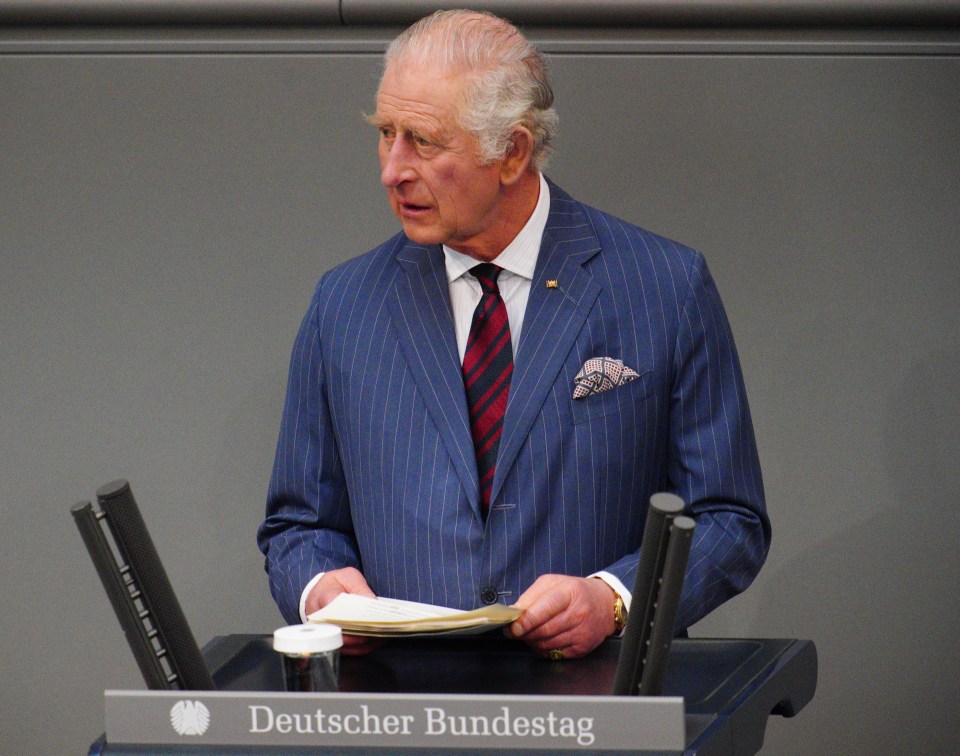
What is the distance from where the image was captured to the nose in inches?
77.5

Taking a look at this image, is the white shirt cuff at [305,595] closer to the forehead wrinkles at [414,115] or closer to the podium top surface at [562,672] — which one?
the podium top surface at [562,672]

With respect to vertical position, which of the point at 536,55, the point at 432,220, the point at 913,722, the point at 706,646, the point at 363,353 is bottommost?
the point at 913,722

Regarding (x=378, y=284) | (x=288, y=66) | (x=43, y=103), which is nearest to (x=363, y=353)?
(x=378, y=284)

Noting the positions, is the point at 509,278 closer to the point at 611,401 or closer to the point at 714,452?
the point at 611,401

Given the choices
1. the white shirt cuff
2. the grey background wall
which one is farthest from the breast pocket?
the grey background wall

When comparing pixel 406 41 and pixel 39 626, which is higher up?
pixel 406 41

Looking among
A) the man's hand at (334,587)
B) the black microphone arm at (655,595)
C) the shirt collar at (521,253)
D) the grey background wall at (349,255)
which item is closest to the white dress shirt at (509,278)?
the shirt collar at (521,253)

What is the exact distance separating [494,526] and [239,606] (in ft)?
4.63

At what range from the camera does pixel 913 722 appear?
3.07 metres

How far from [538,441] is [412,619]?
51 centimetres

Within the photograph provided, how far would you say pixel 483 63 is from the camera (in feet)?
6.56

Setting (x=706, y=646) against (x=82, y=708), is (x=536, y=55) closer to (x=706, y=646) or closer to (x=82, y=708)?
(x=706, y=646)

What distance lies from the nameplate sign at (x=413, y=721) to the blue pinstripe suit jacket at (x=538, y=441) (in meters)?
0.61

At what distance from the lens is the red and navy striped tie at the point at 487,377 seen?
6.52 ft
